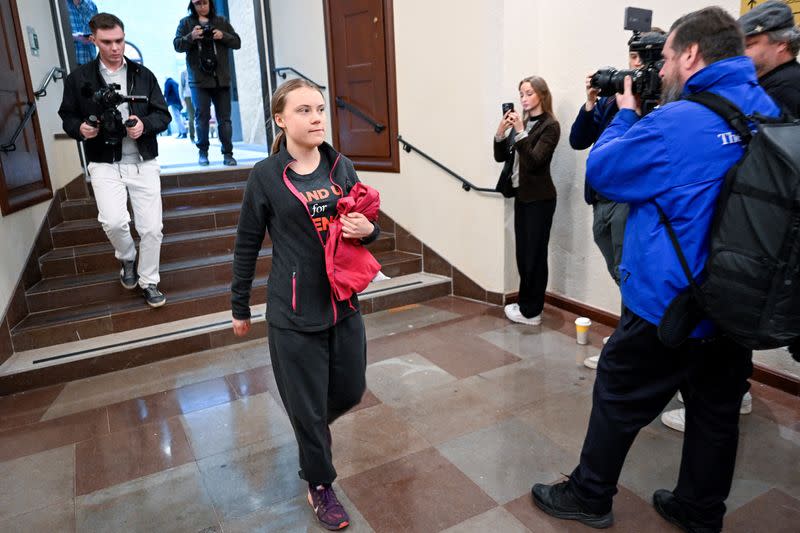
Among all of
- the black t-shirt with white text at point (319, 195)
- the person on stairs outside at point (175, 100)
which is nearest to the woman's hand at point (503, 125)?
the black t-shirt with white text at point (319, 195)

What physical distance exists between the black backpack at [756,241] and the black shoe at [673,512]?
75 centimetres

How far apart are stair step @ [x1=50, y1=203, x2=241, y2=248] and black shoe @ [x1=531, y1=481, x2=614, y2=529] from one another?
3.67 metres

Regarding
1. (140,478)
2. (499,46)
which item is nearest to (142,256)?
(140,478)

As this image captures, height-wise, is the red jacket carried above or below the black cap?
below

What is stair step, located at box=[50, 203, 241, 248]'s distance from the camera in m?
4.36

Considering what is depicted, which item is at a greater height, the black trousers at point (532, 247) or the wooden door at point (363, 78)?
the wooden door at point (363, 78)

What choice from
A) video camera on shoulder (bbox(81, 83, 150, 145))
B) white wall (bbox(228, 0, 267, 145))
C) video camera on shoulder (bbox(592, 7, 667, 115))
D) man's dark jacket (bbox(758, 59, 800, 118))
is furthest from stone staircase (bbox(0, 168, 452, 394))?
white wall (bbox(228, 0, 267, 145))

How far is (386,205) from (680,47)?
373 cm

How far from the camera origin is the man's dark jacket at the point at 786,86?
6.91ft

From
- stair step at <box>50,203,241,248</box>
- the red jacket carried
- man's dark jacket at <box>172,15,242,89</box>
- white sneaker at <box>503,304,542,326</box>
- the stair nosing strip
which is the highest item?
man's dark jacket at <box>172,15,242,89</box>

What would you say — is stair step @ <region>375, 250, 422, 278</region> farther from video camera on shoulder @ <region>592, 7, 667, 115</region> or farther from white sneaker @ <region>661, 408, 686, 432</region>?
video camera on shoulder @ <region>592, 7, 667, 115</region>

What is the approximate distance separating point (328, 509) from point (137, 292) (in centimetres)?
266

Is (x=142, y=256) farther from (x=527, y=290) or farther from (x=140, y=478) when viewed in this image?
(x=527, y=290)

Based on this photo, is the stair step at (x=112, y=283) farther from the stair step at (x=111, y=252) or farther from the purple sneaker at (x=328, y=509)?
the purple sneaker at (x=328, y=509)
